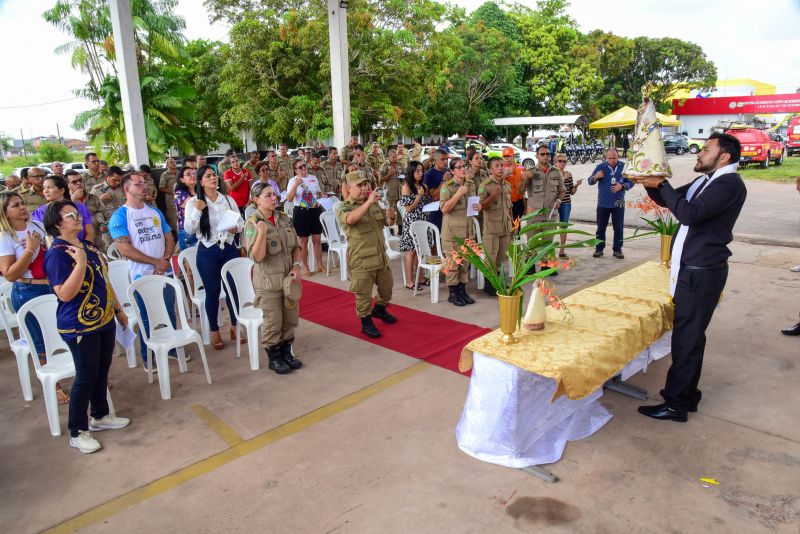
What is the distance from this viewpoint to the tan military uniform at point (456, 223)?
5.89 m

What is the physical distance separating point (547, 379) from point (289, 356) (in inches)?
93.8

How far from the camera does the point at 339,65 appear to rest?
1194 centimetres

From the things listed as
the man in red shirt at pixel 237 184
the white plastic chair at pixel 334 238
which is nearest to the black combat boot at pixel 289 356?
the white plastic chair at pixel 334 238

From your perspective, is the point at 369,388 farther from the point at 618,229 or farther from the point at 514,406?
the point at 618,229

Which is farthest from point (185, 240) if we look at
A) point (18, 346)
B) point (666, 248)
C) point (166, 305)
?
point (666, 248)

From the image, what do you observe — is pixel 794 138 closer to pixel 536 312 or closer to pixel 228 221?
pixel 536 312

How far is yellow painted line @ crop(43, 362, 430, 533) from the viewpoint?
287 cm

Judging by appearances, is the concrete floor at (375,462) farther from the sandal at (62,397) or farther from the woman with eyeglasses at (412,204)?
the woman with eyeglasses at (412,204)

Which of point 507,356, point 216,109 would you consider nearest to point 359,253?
point 507,356

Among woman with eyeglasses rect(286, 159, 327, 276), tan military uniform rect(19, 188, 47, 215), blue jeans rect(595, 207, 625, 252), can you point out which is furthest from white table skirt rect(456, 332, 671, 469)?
tan military uniform rect(19, 188, 47, 215)

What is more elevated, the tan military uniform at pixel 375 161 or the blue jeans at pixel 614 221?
the tan military uniform at pixel 375 161

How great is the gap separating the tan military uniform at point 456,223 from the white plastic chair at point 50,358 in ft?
11.8

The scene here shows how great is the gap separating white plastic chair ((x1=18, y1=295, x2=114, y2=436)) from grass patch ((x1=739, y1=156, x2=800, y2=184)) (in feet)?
64.7

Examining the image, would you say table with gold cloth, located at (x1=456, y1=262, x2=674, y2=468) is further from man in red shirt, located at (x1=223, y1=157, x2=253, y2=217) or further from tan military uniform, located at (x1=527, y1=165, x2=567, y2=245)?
man in red shirt, located at (x1=223, y1=157, x2=253, y2=217)
